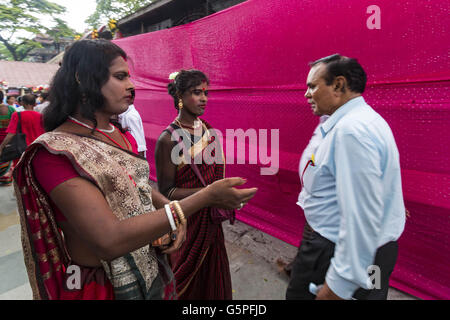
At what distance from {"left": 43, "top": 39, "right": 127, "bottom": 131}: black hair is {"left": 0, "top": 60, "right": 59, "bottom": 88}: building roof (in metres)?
21.9

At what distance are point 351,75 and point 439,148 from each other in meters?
1.08

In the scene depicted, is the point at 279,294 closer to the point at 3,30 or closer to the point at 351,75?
the point at 351,75

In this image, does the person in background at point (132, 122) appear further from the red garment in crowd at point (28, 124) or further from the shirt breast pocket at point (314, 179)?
the shirt breast pocket at point (314, 179)

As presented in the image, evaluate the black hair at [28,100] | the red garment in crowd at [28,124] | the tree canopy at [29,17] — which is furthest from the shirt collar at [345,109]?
the tree canopy at [29,17]

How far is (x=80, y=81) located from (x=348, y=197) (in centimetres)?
113

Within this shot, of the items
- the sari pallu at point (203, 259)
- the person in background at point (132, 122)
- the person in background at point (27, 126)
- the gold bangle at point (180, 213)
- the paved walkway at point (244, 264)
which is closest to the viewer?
the gold bangle at point (180, 213)

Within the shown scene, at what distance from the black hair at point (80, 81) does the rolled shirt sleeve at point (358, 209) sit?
3.31 feet

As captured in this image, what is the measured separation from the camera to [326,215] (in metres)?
1.22

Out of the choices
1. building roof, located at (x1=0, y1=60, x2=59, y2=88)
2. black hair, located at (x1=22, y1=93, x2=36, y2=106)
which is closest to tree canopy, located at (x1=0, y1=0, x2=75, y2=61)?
building roof, located at (x1=0, y1=60, x2=59, y2=88)

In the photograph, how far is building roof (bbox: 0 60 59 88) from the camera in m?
17.8

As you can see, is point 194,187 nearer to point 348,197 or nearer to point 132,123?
point 348,197

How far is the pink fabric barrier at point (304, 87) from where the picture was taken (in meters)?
1.76

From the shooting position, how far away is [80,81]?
949mm
